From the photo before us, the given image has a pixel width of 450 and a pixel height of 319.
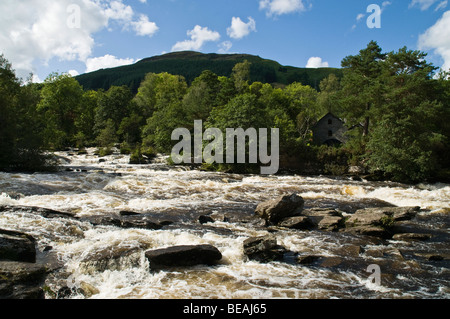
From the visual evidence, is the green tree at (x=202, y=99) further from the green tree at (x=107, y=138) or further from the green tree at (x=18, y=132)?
the green tree at (x=18, y=132)

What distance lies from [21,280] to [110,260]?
7.10 feet

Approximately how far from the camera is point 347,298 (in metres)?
7.12

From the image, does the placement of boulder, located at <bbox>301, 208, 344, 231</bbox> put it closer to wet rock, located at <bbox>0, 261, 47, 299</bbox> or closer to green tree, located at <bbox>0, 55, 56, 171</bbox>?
wet rock, located at <bbox>0, 261, 47, 299</bbox>

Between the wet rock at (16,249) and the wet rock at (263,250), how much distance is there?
6.46m

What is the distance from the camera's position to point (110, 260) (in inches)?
333

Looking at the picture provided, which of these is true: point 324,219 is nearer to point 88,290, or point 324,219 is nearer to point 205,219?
point 205,219

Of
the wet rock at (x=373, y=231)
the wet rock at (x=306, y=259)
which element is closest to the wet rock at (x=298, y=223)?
the wet rock at (x=373, y=231)

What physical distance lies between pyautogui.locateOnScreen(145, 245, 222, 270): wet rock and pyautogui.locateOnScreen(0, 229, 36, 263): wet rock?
3322 mm

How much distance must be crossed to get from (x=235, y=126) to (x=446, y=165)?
78.2 ft

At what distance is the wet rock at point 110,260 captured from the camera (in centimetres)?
816

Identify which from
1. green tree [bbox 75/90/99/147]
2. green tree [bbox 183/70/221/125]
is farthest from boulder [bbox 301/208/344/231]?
green tree [bbox 75/90/99/147]

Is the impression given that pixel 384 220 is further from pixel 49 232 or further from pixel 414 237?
pixel 49 232

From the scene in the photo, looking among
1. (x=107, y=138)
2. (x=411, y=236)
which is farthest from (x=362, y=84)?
(x=107, y=138)

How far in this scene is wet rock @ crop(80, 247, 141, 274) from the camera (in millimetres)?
8164
